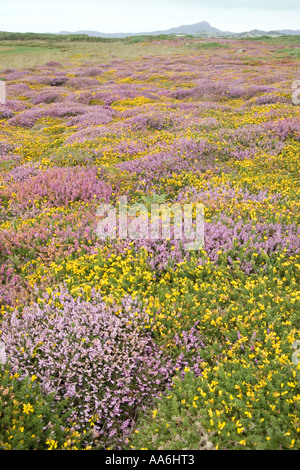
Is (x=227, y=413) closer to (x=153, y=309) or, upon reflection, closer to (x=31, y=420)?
(x=153, y=309)

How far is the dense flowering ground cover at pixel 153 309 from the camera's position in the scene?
3584 millimetres

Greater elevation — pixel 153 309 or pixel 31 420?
pixel 153 309

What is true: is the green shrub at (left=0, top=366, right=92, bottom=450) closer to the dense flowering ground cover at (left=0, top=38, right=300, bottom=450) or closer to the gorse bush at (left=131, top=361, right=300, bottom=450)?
the dense flowering ground cover at (left=0, top=38, right=300, bottom=450)

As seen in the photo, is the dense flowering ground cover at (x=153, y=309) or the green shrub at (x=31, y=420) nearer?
the green shrub at (x=31, y=420)

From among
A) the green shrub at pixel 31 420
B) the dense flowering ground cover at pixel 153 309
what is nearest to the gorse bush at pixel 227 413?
the dense flowering ground cover at pixel 153 309

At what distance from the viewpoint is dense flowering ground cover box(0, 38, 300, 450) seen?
11.8 feet

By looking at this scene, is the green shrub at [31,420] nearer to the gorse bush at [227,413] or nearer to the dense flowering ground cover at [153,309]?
the dense flowering ground cover at [153,309]

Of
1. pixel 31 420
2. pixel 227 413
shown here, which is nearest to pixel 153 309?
pixel 227 413

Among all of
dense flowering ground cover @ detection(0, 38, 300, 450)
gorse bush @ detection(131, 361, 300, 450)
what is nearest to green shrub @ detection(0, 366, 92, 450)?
dense flowering ground cover @ detection(0, 38, 300, 450)

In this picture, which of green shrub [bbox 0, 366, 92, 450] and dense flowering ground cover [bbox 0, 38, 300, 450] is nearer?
green shrub [bbox 0, 366, 92, 450]

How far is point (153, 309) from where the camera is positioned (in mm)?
4848

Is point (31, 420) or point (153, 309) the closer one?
point (31, 420)

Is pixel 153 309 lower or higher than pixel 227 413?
higher

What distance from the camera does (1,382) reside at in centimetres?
378
